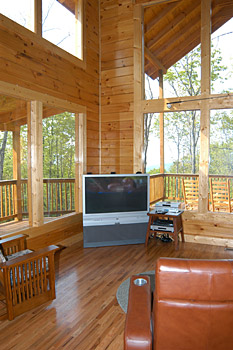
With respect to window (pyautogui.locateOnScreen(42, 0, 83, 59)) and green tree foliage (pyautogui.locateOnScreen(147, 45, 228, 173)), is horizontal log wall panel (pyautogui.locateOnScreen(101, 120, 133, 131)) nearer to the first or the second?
green tree foliage (pyautogui.locateOnScreen(147, 45, 228, 173))

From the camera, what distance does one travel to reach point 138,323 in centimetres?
129

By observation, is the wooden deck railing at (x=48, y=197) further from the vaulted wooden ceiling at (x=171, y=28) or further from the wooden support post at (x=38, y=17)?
the wooden support post at (x=38, y=17)

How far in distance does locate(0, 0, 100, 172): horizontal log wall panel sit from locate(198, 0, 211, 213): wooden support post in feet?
5.99

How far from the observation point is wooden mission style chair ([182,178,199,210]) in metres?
4.75

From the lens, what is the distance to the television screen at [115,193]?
409cm

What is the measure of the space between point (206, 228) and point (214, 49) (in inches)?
111

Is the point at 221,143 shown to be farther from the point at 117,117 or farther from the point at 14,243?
the point at 14,243

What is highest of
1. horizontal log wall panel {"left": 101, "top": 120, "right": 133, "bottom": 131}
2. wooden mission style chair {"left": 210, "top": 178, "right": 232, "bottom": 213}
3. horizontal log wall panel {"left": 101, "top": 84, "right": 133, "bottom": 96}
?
horizontal log wall panel {"left": 101, "top": 84, "right": 133, "bottom": 96}

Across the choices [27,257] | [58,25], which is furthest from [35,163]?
[58,25]

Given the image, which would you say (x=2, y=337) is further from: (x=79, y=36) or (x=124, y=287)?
(x=79, y=36)

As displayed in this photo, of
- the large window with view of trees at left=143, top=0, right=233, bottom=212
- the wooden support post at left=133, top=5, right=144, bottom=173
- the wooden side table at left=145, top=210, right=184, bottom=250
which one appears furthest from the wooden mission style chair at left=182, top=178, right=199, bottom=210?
the wooden support post at left=133, top=5, right=144, bottom=173

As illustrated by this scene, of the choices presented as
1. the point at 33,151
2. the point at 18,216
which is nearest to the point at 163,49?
the point at 33,151

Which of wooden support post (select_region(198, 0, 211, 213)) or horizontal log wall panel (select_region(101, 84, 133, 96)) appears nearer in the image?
wooden support post (select_region(198, 0, 211, 213))

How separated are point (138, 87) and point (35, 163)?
2.33 metres
